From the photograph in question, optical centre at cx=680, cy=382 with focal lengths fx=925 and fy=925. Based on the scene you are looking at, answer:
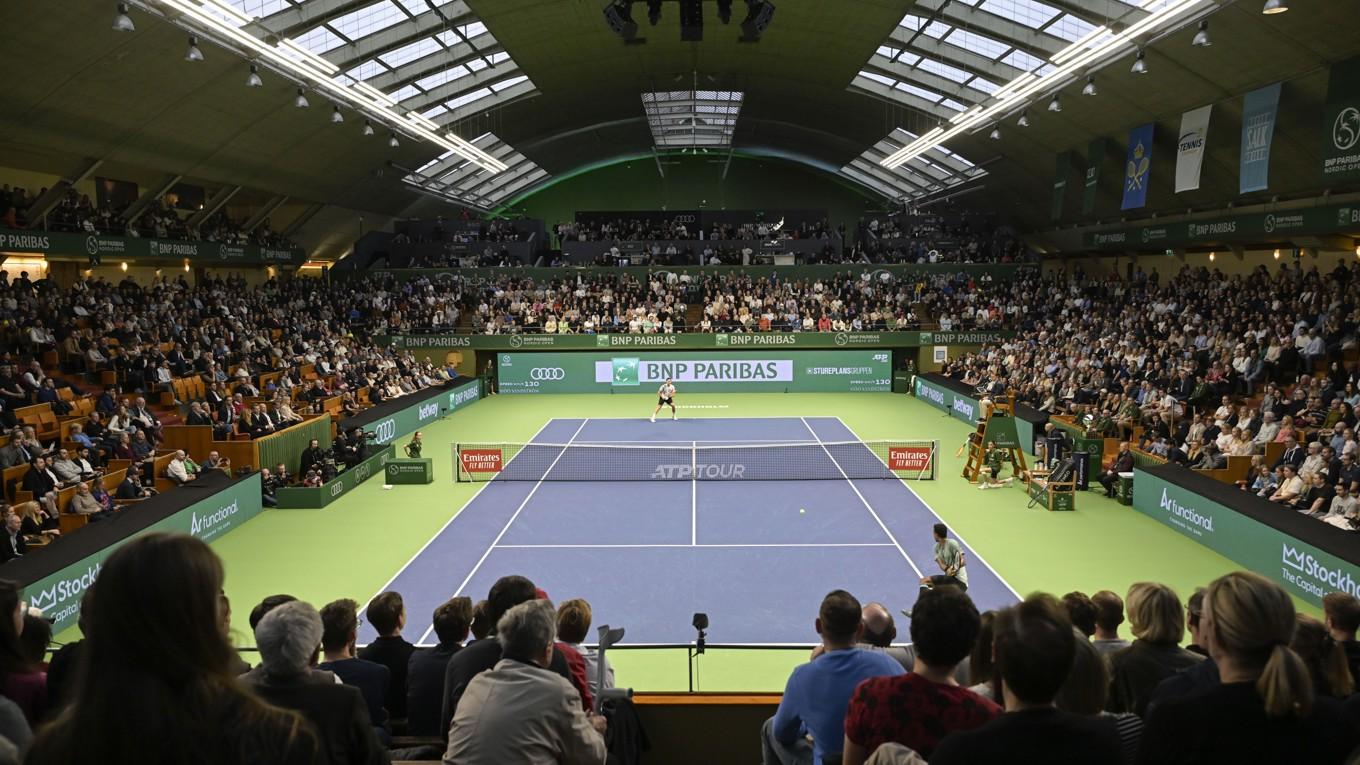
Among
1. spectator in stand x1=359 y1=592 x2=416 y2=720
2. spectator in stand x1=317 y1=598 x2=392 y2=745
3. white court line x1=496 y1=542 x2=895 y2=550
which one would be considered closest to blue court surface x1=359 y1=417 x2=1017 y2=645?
white court line x1=496 y1=542 x2=895 y2=550

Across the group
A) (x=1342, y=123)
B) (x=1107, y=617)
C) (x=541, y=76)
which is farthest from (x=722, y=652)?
(x=541, y=76)

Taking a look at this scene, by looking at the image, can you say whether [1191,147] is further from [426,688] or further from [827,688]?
[426,688]

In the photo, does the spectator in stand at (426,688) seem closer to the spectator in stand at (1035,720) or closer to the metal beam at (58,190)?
the spectator in stand at (1035,720)

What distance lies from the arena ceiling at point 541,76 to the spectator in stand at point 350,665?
1267 centimetres

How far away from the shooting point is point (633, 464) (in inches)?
962

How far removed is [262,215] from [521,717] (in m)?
41.4

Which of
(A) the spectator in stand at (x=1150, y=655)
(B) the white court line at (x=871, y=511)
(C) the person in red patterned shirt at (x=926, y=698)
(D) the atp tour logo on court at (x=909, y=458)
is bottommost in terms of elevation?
(B) the white court line at (x=871, y=511)

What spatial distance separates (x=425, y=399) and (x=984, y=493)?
64.0 feet

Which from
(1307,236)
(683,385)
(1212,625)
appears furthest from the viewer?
(683,385)

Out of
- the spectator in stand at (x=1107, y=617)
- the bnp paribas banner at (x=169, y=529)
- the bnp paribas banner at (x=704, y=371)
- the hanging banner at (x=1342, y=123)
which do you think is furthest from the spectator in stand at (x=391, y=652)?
the bnp paribas banner at (x=704, y=371)

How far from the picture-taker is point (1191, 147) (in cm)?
2412

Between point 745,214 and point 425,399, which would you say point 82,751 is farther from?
point 745,214

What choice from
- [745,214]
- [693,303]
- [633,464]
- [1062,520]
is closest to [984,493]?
[1062,520]

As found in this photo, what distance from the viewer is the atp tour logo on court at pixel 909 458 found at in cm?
2328
